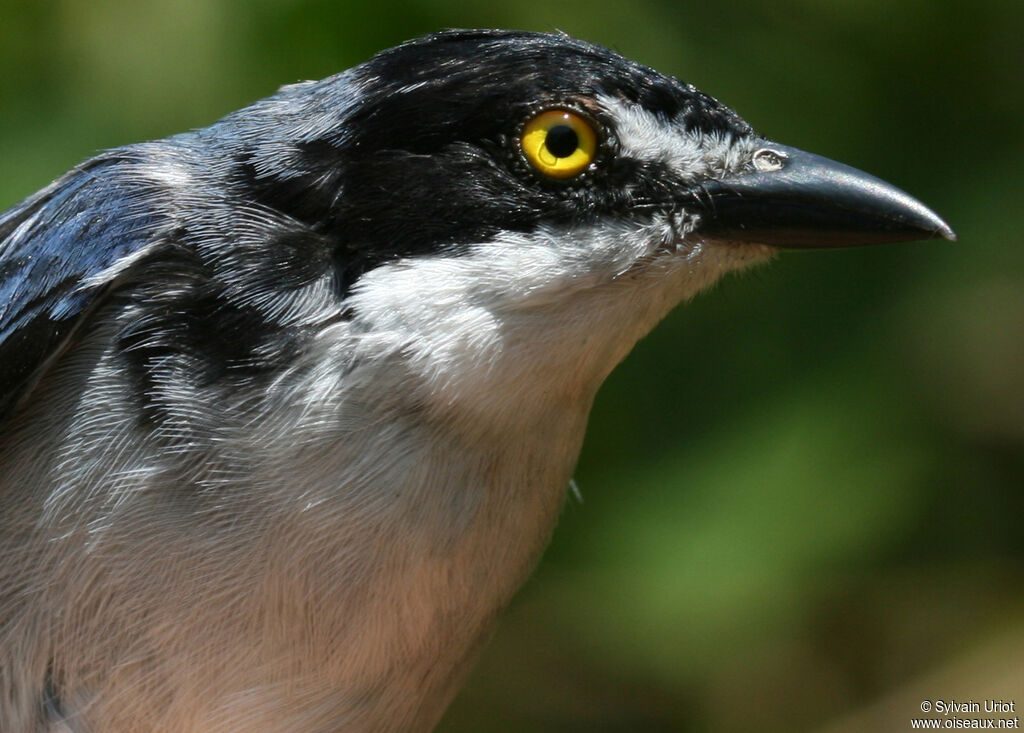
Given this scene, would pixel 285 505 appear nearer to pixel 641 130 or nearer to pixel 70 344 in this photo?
pixel 70 344

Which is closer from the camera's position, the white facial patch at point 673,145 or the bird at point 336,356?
the bird at point 336,356

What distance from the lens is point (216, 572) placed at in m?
2.39

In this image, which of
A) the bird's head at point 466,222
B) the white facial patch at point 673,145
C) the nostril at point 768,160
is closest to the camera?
the bird's head at point 466,222

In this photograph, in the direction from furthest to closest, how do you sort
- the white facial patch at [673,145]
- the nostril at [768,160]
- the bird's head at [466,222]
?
the nostril at [768,160] → the white facial patch at [673,145] → the bird's head at [466,222]

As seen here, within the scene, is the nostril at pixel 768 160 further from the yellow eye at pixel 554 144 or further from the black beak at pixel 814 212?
the yellow eye at pixel 554 144

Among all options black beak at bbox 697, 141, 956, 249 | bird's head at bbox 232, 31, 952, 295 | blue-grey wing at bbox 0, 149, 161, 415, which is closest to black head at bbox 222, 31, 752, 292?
bird's head at bbox 232, 31, 952, 295

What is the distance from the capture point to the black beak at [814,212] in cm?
251

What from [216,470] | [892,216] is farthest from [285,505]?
[892,216]

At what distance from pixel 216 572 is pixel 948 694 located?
276 centimetres

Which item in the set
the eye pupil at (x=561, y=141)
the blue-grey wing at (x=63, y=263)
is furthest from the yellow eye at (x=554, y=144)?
the blue-grey wing at (x=63, y=263)

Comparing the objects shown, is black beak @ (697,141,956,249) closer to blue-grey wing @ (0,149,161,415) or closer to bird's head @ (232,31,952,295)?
bird's head @ (232,31,952,295)

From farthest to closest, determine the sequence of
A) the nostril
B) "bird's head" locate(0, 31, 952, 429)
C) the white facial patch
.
Result: the nostril < the white facial patch < "bird's head" locate(0, 31, 952, 429)

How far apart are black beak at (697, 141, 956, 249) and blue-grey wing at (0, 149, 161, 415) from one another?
1.15 meters

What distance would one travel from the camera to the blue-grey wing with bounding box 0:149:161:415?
2393 millimetres
